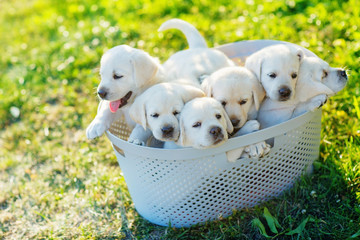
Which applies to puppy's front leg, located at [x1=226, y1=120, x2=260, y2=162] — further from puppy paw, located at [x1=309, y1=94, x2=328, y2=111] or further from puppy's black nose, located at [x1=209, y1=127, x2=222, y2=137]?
puppy paw, located at [x1=309, y1=94, x2=328, y2=111]

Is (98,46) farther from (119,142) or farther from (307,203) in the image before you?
(307,203)

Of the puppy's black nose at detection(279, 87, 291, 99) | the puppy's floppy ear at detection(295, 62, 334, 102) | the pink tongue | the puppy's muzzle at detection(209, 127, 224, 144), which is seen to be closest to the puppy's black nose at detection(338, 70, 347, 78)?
the puppy's floppy ear at detection(295, 62, 334, 102)

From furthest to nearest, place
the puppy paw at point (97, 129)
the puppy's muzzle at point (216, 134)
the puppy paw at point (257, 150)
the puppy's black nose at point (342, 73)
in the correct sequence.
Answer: the puppy paw at point (97, 129)
the puppy's black nose at point (342, 73)
the puppy paw at point (257, 150)
the puppy's muzzle at point (216, 134)

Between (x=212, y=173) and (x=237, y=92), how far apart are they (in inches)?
22.1

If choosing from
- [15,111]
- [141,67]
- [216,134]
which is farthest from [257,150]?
[15,111]

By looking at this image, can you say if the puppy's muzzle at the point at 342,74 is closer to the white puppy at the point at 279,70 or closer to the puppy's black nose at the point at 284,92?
the white puppy at the point at 279,70

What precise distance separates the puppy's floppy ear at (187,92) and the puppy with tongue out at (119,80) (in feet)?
1.11

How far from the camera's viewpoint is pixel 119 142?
2.72m

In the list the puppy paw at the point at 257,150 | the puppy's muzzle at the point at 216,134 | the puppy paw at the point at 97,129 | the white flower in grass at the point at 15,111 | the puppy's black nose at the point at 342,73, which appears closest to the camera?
the puppy's muzzle at the point at 216,134

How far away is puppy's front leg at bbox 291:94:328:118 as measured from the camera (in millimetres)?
2670

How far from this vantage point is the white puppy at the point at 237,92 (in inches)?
107

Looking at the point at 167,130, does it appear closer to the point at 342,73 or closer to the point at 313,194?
the point at 313,194

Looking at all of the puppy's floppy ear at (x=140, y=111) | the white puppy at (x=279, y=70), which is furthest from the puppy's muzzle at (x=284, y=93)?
the puppy's floppy ear at (x=140, y=111)

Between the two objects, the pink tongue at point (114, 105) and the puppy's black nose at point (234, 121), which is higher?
the puppy's black nose at point (234, 121)
